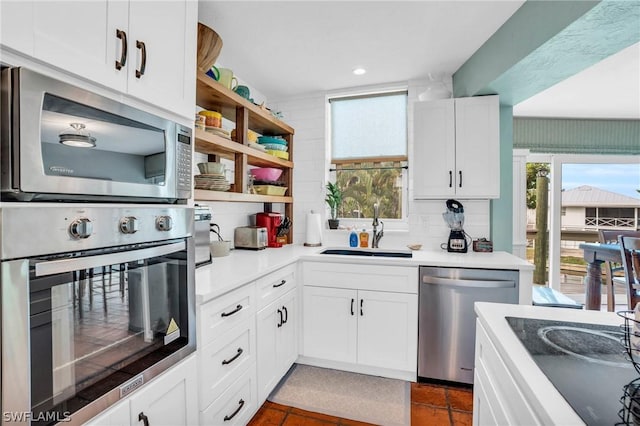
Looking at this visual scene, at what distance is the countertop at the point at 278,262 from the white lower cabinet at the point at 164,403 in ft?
0.98

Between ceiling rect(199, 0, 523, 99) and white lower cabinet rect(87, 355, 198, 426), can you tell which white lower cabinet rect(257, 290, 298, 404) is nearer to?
white lower cabinet rect(87, 355, 198, 426)

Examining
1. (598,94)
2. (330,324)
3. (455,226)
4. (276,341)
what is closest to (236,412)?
(276,341)

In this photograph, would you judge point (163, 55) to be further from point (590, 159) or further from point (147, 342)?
point (590, 159)

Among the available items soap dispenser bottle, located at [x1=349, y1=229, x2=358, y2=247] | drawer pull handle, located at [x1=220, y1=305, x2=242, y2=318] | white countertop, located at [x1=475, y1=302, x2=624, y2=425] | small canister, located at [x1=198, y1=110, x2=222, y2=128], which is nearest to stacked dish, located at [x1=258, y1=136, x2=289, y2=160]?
small canister, located at [x1=198, y1=110, x2=222, y2=128]

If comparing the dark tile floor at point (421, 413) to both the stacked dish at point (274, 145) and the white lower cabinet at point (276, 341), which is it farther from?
the stacked dish at point (274, 145)

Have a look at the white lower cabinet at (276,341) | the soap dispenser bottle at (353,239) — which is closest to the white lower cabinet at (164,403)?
A: the white lower cabinet at (276,341)

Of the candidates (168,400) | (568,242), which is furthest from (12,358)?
(568,242)

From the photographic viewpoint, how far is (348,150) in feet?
11.0

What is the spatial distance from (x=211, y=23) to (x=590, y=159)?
4.97m

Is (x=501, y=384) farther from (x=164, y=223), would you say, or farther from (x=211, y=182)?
(x=211, y=182)

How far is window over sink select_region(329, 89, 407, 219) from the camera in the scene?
3186 millimetres

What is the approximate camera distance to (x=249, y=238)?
2746 millimetres

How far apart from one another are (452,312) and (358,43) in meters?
2.05

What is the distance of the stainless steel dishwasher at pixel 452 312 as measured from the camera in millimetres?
2248
